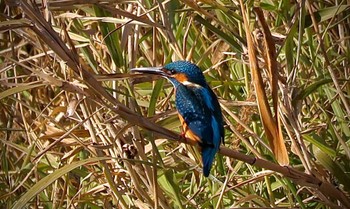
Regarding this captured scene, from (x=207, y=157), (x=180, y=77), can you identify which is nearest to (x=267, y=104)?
(x=207, y=157)

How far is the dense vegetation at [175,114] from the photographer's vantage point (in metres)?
2.09

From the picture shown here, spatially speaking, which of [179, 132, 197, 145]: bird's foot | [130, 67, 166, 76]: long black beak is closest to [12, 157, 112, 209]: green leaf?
[179, 132, 197, 145]: bird's foot

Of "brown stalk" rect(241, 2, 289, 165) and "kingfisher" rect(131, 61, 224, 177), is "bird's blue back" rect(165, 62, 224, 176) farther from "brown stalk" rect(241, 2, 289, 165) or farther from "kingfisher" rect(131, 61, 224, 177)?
"brown stalk" rect(241, 2, 289, 165)

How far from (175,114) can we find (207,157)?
0.38 m

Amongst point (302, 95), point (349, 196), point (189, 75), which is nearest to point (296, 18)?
point (302, 95)

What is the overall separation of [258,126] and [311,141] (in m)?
0.28

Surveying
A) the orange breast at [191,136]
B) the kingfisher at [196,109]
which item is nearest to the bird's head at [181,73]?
the kingfisher at [196,109]

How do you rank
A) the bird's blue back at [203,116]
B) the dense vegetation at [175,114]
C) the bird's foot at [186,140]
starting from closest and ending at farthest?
the bird's foot at [186,140], the bird's blue back at [203,116], the dense vegetation at [175,114]

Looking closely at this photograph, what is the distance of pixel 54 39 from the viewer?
1654mm

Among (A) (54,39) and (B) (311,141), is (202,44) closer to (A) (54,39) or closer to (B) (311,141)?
(B) (311,141)

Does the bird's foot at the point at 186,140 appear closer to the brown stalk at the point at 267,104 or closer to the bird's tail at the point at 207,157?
the bird's tail at the point at 207,157

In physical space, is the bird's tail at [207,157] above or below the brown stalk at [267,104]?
below

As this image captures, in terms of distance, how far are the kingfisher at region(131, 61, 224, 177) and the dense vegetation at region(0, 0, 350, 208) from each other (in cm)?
7

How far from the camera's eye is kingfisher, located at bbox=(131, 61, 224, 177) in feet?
6.37
